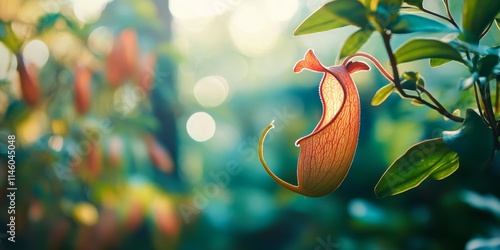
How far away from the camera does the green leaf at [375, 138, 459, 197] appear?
1.06 ft

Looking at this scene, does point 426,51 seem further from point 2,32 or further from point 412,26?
point 2,32

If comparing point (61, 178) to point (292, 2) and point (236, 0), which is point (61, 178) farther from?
point (292, 2)

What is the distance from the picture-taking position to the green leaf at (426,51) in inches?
11.7

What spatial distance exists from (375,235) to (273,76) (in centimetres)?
56

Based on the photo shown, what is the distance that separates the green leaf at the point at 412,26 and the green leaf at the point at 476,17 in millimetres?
11

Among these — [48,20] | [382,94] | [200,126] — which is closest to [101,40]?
[48,20]

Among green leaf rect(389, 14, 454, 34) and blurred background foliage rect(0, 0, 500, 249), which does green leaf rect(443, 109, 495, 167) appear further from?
blurred background foliage rect(0, 0, 500, 249)

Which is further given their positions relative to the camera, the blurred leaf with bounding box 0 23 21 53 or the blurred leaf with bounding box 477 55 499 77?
the blurred leaf with bounding box 0 23 21 53

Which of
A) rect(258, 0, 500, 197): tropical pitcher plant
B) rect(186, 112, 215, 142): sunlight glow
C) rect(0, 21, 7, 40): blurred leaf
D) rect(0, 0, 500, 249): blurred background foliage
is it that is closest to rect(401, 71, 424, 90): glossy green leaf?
rect(258, 0, 500, 197): tropical pitcher plant

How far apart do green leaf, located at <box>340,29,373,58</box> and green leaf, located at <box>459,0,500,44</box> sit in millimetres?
57

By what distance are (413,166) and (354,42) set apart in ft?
0.30

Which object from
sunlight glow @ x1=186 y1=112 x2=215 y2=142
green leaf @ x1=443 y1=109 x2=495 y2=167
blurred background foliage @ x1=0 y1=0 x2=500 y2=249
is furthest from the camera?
sunlight glow @ x1=186 y1=112 x2=215 y2=142

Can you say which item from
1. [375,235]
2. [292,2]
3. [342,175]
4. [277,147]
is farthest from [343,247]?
[342,175]

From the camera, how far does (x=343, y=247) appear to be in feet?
4.27
